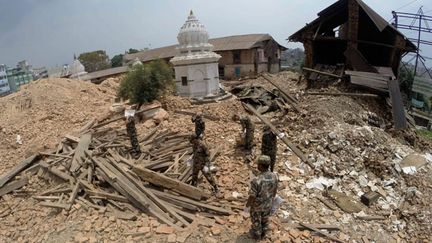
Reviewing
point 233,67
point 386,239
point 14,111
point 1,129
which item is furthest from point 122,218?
point 233,67

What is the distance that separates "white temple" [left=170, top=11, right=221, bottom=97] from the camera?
1648 cm

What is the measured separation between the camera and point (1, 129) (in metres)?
15.0

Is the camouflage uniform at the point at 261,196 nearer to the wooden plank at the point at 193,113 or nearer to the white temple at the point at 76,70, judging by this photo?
the wooden plank at the point at 193,113

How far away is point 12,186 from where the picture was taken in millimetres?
9484

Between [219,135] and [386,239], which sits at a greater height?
[219,135]

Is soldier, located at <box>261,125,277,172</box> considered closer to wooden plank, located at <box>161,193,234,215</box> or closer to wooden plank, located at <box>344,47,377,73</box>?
wooden plank, located at <box>161,193,234,215</box>

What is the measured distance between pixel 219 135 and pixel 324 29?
10.9m

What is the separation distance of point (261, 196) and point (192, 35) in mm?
11982

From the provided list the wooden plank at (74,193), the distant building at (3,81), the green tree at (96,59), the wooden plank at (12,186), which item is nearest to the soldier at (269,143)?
the wooden plank at (74,193)

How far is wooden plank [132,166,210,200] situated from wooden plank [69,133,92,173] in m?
2.15

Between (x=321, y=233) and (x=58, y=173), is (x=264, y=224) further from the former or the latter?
(x=58, y=173)

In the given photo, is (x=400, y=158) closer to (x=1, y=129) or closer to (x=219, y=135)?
(x=219, y=135)

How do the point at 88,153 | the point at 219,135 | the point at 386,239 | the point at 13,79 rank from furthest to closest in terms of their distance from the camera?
1. the point at 13,79
2. the point at 219,135
3. the point at 88,153
4. the point at 386,239

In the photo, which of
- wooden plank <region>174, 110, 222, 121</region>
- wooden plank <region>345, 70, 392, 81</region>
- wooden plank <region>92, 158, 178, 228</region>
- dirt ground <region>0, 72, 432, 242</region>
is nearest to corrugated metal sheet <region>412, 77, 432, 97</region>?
dirt ground <region>0, 72, 432, 242</region>
